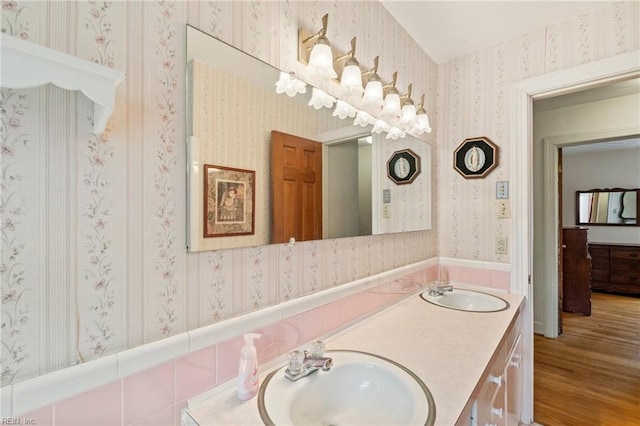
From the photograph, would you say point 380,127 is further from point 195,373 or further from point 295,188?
point 195,373

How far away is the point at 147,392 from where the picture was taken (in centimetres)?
71

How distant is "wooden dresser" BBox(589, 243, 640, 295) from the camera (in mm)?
4664

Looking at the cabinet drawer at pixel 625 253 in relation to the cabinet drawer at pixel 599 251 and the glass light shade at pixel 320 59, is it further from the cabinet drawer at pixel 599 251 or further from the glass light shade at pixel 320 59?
the glass light shade at pixel 320 59

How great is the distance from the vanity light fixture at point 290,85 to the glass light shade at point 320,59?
0.07 meters

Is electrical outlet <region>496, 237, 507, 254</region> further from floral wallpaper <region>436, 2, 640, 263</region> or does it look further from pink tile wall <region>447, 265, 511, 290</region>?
pink tile wall <region>447, 265, 511, 290</region>

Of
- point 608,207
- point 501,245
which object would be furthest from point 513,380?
point 608,207

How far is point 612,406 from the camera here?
2.08 metres

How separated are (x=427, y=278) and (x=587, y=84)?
142 centimetres

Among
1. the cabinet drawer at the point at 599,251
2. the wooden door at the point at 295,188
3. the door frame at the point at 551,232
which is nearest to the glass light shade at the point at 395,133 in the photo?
the wooden door at the point at 295,188

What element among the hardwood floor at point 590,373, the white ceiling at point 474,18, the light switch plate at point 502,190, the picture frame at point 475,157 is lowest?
the hardwood floor at point 590,373

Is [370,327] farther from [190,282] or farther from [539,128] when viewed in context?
[539,128]

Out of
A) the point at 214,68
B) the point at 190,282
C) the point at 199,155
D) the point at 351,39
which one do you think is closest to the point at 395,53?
the point at 351,39

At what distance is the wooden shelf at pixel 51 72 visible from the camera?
482mm

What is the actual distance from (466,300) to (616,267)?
4752mm
